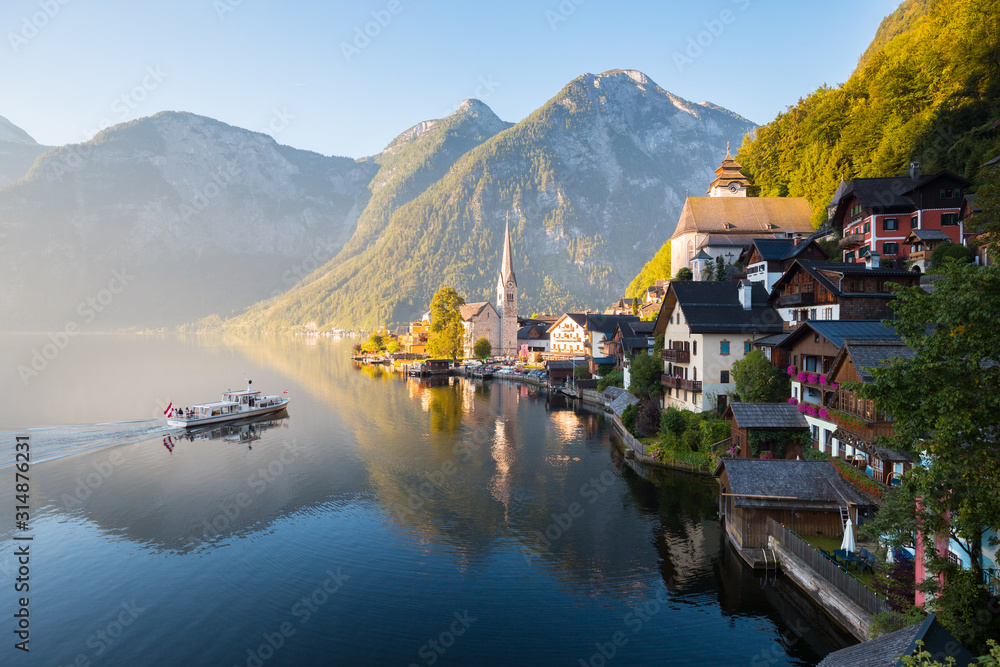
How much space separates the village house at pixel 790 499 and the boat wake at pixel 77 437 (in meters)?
57.8

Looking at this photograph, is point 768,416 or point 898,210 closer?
point 768,416

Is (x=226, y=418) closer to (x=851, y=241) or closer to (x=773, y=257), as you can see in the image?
(x=773, y=257)

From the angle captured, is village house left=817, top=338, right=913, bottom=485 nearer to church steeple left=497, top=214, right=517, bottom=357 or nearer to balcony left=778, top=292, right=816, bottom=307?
balcony left=778, top=292, right=816, bottom=307

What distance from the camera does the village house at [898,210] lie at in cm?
5619

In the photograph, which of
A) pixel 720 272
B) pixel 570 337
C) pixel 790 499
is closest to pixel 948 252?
pixel 720 272

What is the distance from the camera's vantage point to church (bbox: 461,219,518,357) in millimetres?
164750

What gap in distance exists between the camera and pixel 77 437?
186 ft

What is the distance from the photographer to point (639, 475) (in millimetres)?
44250

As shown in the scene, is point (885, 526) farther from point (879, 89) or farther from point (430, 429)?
point (879, 89)

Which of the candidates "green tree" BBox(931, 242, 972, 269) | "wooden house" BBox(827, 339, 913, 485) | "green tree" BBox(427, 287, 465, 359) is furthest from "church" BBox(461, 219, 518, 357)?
"wooden house" BBox(827, 339, 913, 485)

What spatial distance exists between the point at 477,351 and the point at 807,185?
3315 inches

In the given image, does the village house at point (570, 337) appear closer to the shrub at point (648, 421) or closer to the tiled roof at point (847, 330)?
the shrub at point (648, 421)

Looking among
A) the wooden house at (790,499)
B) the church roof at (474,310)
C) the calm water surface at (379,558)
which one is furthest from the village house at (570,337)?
the wooden house at (790,499)

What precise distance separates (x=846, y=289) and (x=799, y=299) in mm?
4454
